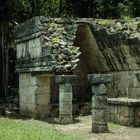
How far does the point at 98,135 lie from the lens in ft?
42.8

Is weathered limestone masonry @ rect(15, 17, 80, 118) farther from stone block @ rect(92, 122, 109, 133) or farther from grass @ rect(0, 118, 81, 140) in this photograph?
grass @ rect(0, 118, 81, 140)

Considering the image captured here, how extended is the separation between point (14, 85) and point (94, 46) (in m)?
10.6

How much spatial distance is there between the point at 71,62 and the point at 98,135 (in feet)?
11.8

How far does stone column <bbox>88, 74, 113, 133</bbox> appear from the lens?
13469 millimetres

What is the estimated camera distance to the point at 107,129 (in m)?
13.5

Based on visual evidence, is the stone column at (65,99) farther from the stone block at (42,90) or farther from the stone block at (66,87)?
the stone block at (42,90)

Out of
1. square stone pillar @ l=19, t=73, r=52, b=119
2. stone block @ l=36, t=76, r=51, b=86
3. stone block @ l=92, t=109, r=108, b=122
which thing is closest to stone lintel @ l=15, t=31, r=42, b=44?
square stone pillar @ l=19, t=73, r=52, b=119

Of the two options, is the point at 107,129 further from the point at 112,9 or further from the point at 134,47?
the point at 112,9

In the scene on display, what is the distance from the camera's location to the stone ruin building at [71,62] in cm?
1558

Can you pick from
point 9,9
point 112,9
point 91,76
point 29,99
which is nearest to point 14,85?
point 9,9

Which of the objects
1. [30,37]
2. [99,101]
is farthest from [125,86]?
[30,37]

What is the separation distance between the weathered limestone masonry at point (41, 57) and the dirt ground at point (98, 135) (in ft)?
6.22

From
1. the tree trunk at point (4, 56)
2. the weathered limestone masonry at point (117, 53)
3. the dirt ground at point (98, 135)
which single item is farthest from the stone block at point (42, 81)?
the tree trunk at point (4, 56)

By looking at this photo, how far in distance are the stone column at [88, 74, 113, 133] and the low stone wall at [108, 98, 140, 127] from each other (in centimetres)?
160
